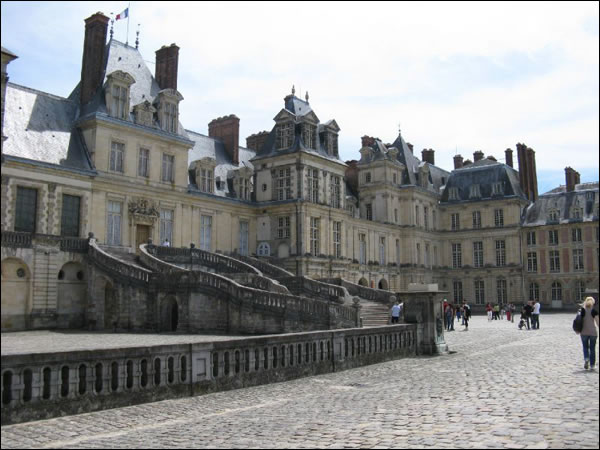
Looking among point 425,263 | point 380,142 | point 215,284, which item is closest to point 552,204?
point 425,263

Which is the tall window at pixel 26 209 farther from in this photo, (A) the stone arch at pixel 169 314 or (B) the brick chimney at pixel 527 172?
(B) the brick chimney at pixel 527 172

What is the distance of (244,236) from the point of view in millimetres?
38438

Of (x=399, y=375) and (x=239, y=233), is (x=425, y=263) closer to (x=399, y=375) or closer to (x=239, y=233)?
(x=239, y=233)

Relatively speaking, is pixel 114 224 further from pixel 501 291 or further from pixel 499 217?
pixel 499 217

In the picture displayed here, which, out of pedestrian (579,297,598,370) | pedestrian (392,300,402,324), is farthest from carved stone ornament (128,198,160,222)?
pedestrian (579,297,598,370)

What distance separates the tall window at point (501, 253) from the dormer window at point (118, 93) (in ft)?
123

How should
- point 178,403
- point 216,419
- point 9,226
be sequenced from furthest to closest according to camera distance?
point 9,226 → point 178,403 → point 216,419

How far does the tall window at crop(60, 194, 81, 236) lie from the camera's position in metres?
27.2

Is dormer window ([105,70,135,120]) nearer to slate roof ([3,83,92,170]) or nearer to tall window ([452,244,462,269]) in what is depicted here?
slate roof ([3,83,92,170])

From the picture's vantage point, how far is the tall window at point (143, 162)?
31.2 meters

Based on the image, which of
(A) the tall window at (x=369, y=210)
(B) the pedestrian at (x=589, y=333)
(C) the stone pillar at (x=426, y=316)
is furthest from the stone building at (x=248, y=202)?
(C) the stone pillar at (x=426, y=316)

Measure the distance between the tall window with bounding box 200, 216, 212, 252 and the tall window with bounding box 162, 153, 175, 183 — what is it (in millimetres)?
3348

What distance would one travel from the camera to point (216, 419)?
8.91 meters

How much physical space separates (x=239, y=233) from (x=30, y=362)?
29.9 metres
